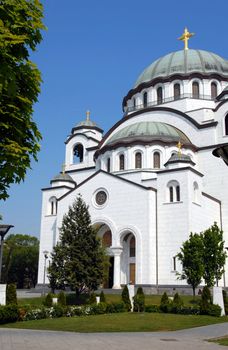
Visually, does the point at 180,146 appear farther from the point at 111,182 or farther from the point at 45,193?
the point at 45,193

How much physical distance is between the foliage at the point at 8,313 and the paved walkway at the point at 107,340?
3.04 meters

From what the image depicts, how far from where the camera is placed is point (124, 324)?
16.2m

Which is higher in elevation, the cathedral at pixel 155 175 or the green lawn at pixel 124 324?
the cathedral at pixel 155 175

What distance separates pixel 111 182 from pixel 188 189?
22.3 ft

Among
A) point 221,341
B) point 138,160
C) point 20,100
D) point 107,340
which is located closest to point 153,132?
point 138,160

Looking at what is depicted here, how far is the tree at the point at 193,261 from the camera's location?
2597cm

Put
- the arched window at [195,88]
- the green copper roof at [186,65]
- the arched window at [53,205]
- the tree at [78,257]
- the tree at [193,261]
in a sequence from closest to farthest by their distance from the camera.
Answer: the tree at [193,261] → the tree at [78,257] → the arched window at [53,205] → the arched window at [195,88] → the green copper roof at [186,65]

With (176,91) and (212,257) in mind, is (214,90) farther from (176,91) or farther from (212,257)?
(212,257)

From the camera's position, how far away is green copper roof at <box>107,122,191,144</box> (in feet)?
124

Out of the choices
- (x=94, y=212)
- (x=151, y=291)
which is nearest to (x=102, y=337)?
(x=151, y=291)

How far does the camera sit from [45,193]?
41156 millimetres

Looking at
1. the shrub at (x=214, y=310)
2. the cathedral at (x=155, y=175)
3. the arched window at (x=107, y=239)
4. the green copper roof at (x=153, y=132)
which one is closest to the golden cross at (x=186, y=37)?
the cathedral at (x=155, y=175)

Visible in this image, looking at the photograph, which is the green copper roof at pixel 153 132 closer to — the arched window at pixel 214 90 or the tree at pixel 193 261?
the arched window at pixel 214 90

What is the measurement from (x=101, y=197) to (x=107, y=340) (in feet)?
79.5
